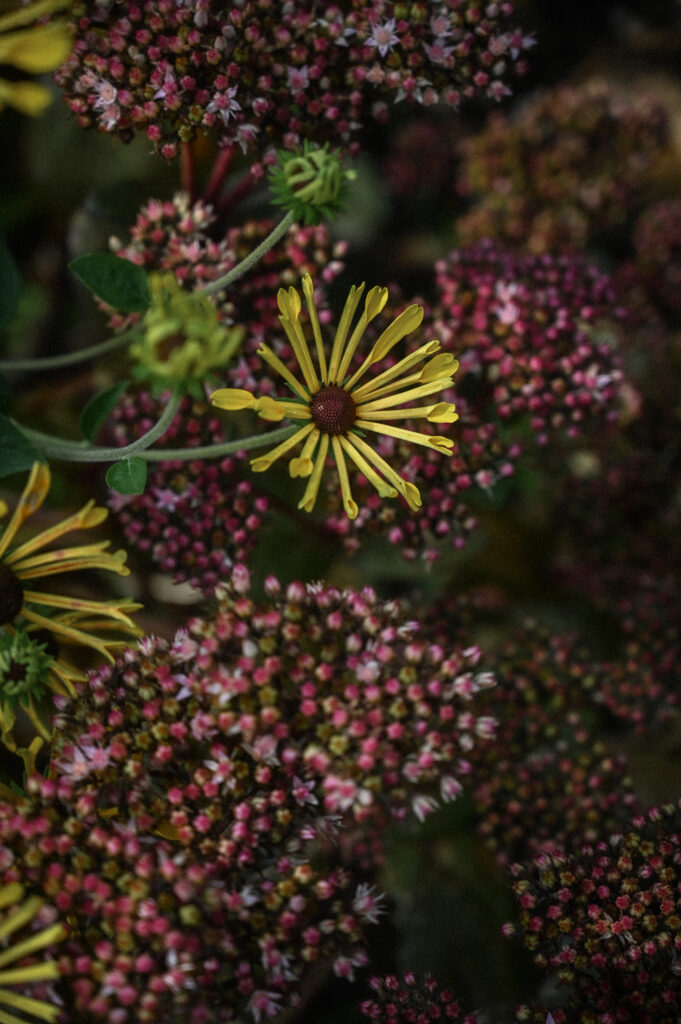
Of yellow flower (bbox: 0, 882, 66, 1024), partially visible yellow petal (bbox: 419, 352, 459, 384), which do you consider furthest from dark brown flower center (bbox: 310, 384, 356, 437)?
yellow flower (bbox: 0, 882, 66, 1024)

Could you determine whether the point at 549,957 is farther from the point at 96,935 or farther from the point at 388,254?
the point at 388,254

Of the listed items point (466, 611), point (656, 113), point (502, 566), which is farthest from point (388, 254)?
point (466, 611)

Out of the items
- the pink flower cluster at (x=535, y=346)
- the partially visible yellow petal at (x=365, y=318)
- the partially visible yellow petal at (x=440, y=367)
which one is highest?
the pink flower cluster at (x=535, y=346)

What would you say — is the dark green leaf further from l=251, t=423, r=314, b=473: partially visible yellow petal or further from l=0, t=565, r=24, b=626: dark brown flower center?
l=251, t=423, r=314, b=473: partially visible yellow petal

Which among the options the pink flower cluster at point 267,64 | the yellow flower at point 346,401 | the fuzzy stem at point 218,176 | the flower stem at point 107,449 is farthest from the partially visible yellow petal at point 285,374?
the fuzzy stem at point 218,176

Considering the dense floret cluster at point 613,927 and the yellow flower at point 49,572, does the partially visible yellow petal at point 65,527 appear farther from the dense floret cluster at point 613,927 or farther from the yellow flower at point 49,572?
the dense floret cluster at point 613,927

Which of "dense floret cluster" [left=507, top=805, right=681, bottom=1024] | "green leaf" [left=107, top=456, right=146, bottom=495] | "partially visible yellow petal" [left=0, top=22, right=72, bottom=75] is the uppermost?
"partially visible yellow petal" [left=0, top=22, right=72, bottom=75]
